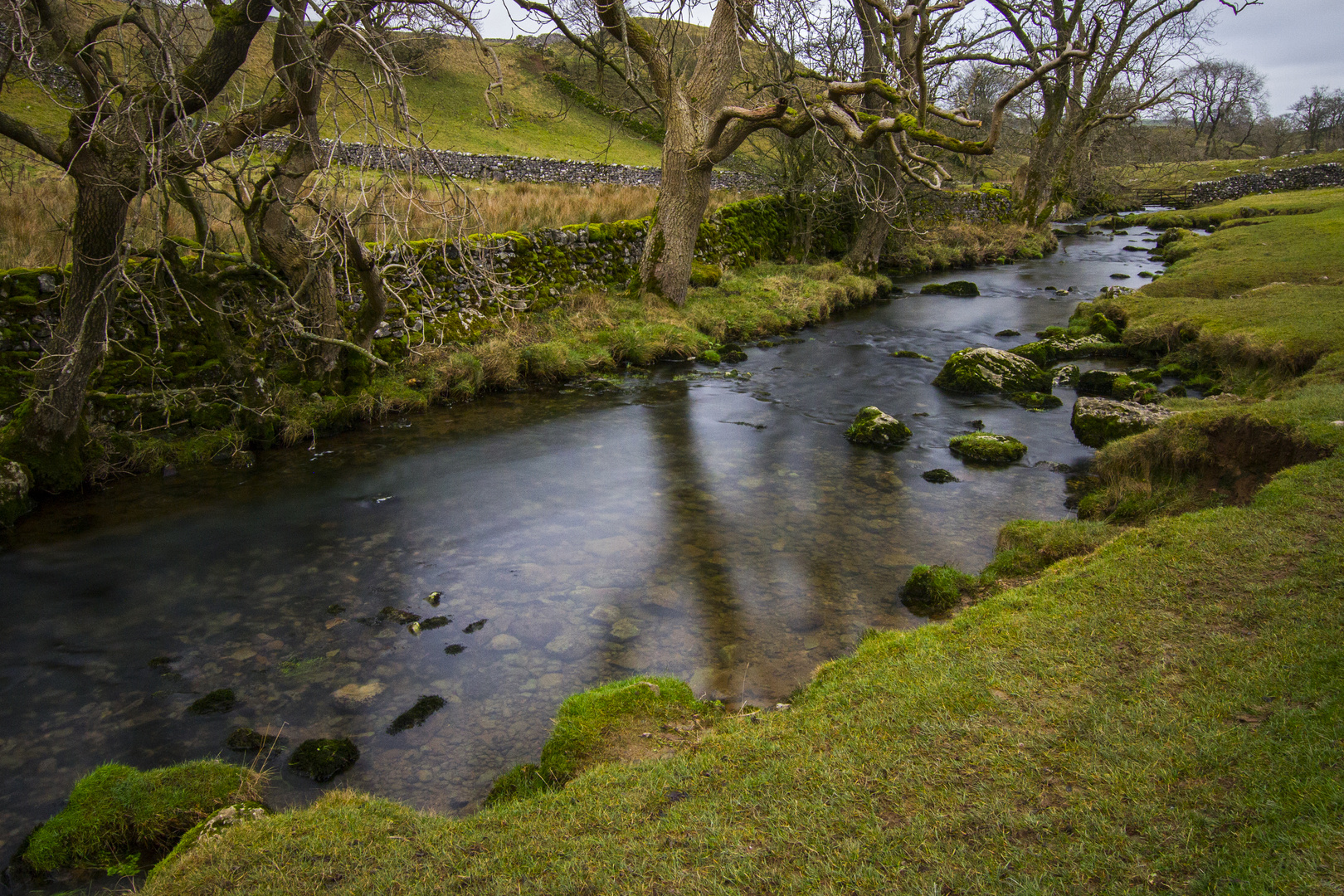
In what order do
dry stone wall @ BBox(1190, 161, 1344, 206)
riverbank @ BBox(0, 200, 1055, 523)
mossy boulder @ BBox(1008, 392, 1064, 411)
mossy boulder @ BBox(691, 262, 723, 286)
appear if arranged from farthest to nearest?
dry stone wall @ BBox(1190, 161, 1344, 206) < mossy boulder @ BBox(691, 262, 723, 286) < mossy boulder @ BBox(1008, 392, 1064, 411) < riverbank @ BBox(0, 200, 1055, 523)

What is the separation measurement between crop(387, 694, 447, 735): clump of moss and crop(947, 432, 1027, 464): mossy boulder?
25.5 ft

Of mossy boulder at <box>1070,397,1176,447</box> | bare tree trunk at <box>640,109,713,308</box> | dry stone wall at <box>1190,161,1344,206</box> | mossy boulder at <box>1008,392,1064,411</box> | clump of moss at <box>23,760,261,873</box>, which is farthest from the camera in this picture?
dry stone wall at <box>1190,161,1344,206</box>

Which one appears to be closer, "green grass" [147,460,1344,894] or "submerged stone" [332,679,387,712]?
"green grass" [147,460,1344,894]

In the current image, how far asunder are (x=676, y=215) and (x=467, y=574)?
11374 mm

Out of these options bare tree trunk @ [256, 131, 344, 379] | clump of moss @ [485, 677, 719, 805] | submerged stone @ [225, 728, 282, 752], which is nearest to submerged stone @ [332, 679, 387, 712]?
submerged stone @ [225, 728, 282, 752]

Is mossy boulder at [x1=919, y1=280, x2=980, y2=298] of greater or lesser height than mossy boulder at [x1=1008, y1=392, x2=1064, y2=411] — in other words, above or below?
above

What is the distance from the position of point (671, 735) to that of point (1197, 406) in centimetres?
822

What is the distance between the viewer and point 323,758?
16.3 ft

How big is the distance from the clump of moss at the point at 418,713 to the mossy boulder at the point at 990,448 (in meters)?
7.76

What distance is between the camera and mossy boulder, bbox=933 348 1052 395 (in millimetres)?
13719

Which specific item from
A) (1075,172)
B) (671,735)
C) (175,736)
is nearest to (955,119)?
(671,735)

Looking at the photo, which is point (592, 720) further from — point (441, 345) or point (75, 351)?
point (441, 345)

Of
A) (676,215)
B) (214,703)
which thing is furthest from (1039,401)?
(214,703)

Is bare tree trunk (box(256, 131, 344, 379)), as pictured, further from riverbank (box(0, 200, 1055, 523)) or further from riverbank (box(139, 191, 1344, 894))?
riverbank (box(139, 191, 1344, 894))
